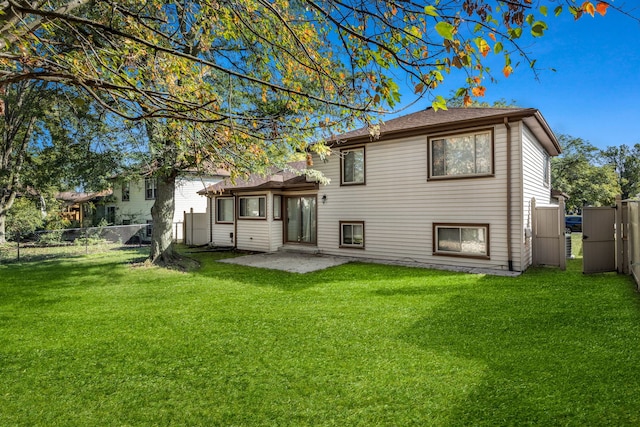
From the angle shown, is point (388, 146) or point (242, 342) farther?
point (388, 146)

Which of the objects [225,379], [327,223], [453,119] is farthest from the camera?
[327,223]

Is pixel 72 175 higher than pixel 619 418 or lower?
higher

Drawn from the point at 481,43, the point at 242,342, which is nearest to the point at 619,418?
the point at 481,43

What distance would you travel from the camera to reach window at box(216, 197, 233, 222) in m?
15.7

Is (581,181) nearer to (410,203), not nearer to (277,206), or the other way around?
(410,203)

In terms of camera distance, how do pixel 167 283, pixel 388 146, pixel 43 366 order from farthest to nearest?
pixel 388 146 < pixel 167 283 < pixel 43 366

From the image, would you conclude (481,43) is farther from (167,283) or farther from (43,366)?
(167,283)

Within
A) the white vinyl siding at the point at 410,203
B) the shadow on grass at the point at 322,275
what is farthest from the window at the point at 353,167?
the shadow on grass at the point at 322,275

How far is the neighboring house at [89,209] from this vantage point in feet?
75.5

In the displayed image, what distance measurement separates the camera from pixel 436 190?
10000mm

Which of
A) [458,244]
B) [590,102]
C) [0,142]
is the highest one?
[590,102]

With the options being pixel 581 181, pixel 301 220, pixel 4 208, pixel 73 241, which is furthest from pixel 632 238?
pixel 581 181

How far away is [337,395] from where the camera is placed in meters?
3.10

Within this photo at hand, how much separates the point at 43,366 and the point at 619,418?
5543 millimetres
